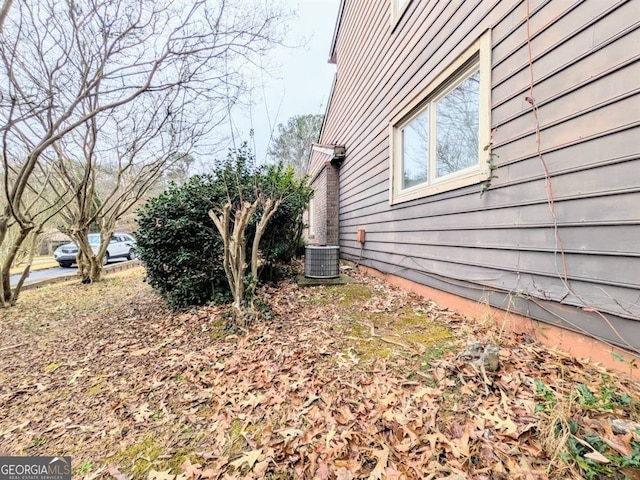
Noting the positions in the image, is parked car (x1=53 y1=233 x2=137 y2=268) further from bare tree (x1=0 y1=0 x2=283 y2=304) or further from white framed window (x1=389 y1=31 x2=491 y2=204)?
white framed window (x1=389 y1=31 x2=491 y2=204)

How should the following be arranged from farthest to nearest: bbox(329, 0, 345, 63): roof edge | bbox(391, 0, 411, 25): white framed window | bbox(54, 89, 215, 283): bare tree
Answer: bbox(329, 0, 345, 63): roof edge
bbox(54, 89, 215, 283): bare tree
bbox(391, 0, 411, 25): white framed window

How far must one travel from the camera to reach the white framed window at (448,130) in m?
2.83

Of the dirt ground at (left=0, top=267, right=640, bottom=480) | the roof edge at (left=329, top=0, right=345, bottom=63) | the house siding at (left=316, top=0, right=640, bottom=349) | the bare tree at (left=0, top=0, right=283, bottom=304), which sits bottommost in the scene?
the dirt ground at (left=0, top=267, right=640, bottom=480)

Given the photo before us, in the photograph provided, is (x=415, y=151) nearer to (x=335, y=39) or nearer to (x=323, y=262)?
(x=323, y=262)

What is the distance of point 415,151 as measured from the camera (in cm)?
426

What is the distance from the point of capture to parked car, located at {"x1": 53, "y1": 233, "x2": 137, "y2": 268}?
477 inches

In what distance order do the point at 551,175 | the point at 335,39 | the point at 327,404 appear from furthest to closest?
the point at 335,39, the point at 551,175, the point at 327,404

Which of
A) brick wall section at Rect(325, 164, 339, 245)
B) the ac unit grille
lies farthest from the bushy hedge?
brick wall section at Rect(325, 164, 339, 245)

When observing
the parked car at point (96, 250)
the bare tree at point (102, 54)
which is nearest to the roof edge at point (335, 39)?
the bare tree at point (102, 54)

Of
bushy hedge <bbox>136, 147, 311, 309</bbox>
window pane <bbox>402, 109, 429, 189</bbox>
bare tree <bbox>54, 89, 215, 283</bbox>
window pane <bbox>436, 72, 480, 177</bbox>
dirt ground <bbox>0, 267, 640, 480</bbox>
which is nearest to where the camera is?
dirt ground <bbox>0, 267, 640, 480</bbox>

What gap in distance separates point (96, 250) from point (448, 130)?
1481cm

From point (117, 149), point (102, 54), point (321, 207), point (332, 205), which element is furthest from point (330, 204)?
point (117, 149)

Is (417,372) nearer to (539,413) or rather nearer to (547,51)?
(539,413)

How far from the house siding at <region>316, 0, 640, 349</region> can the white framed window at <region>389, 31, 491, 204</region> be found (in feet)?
0.38
